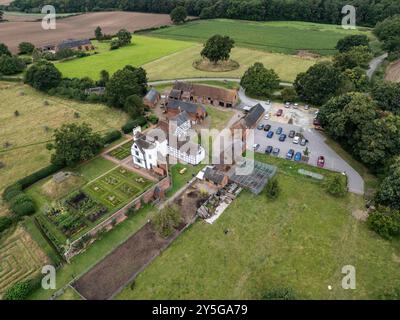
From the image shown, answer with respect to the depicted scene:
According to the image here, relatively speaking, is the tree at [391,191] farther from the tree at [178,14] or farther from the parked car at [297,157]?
the tree at [178,14]

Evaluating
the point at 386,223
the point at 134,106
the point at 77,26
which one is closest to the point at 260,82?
the point at 134,106

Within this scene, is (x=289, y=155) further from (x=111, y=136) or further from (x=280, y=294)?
(x=111, y=136)

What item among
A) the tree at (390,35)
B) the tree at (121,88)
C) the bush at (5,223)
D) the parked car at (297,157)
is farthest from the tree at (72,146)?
the tree at (390,35)

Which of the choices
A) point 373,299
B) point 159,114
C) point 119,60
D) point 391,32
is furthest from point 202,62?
point 373,299

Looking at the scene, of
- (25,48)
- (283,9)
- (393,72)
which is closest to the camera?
(393,72)

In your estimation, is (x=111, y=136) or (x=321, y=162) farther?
(x=111, y=136)
